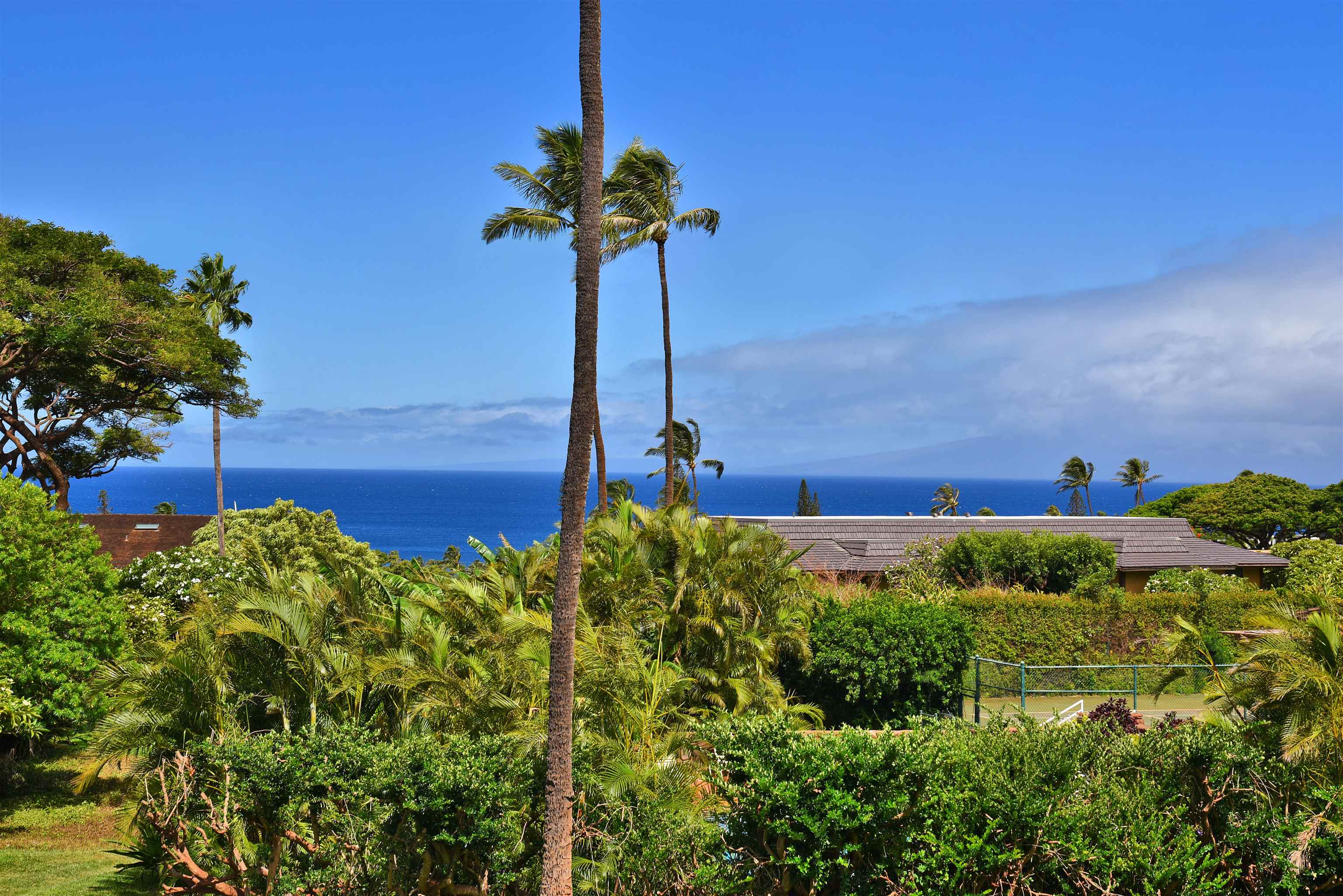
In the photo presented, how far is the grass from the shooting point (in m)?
13.8

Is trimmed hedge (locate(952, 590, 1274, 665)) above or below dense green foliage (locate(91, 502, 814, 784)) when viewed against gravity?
below

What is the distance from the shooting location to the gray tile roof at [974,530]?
113 ft

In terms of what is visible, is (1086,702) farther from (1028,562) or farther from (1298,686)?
(1298,686)

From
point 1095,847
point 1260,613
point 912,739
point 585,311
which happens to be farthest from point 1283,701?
point 585,311

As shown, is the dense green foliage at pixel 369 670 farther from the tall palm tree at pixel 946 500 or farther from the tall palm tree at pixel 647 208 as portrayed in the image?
the tall palm tree at pixel 946 500

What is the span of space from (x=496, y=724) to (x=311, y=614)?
2.98 m

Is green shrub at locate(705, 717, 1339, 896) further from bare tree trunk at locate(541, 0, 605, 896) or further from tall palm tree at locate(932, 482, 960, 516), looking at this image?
tall palm tree at locate(932, 482, 960, 516)

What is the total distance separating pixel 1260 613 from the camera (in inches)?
451

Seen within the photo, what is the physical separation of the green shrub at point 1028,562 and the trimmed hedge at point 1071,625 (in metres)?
3.40

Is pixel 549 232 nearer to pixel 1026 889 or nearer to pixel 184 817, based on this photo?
pixel 184 817

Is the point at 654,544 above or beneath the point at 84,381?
beneath

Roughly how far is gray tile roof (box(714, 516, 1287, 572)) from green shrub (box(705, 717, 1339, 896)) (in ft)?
73.0

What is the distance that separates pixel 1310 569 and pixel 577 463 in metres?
31.3

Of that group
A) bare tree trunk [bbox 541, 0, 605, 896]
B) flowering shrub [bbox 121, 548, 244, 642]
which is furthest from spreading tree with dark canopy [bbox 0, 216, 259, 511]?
bare tree trunk [bbox 541, 0, 605, 896]
